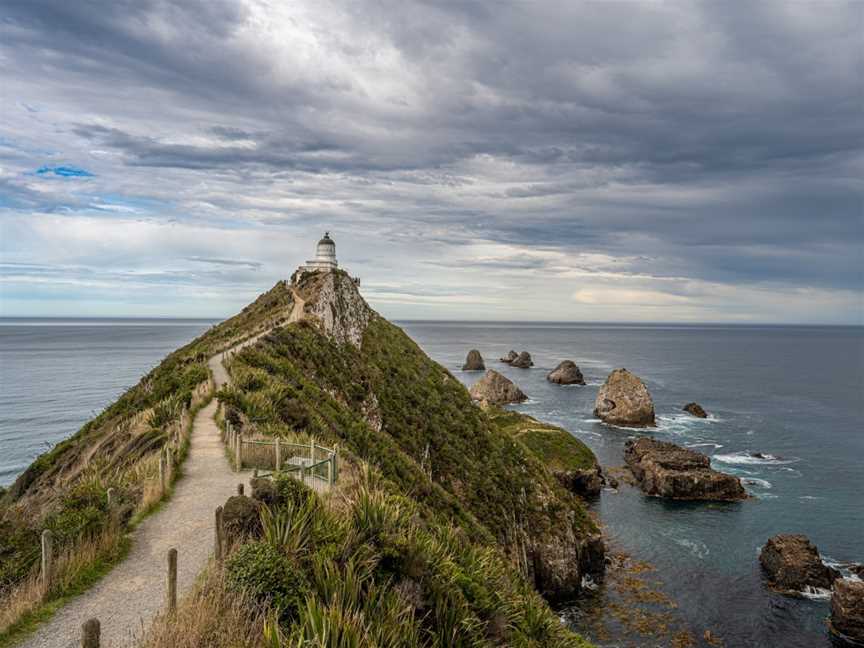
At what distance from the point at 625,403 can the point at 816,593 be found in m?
48.0

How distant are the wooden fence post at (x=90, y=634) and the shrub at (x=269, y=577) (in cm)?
170

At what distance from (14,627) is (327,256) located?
A: 6049 cm

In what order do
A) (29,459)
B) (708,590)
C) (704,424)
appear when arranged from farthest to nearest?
(704,424) → (29,459) → (708,590)

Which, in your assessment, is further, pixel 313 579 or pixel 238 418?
pixel 238 418

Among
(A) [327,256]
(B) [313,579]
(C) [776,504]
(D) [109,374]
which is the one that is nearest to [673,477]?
(C) [776,504]

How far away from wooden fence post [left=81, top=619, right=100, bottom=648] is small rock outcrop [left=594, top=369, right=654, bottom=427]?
82.4 m

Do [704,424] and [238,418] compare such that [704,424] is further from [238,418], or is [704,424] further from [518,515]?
[238,418]

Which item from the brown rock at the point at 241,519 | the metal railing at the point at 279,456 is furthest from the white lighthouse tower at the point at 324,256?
the brown rock at the point at 241,519

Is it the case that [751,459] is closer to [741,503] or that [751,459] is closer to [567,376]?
[741,503]

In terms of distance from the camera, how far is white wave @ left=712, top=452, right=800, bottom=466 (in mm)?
63438

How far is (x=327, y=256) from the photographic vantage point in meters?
67.3

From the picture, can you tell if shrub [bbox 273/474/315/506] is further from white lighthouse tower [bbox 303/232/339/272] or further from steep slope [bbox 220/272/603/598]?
white lighthouse tower [bbox 303/232/339/272]

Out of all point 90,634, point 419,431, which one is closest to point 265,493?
point 90,634

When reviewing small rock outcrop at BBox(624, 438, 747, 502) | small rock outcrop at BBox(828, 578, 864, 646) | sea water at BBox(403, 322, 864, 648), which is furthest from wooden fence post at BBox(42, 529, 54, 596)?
small rock outcrop at BBox(624, 438, 747, 502)
